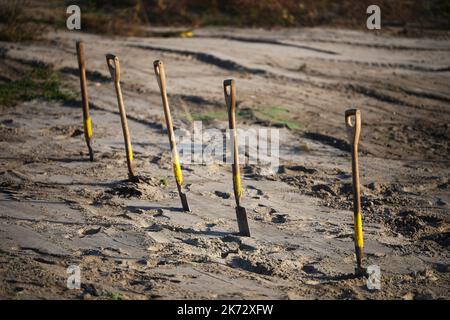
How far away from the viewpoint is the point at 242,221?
17.6ft

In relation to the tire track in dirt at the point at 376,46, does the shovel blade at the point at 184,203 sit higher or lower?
lower

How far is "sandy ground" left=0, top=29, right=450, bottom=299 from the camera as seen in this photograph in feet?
15.1

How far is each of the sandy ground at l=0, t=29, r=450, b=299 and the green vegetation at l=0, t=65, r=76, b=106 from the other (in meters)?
0.24

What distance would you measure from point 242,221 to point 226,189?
111 centimetres

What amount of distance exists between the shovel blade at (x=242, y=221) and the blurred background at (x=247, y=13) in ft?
29.5

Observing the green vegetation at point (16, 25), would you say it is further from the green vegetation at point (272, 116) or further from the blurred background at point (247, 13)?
the green vegetation at point (272, 116)

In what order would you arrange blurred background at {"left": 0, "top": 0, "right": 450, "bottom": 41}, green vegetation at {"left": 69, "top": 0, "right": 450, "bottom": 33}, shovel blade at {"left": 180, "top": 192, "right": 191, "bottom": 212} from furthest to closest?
green vegetation at {"left": 69, "top": 0, "right": 450, "bottom": 33} → blurred background at {"left": 0, "top": 0, "right": 450, "bottom": 41} → shovel blade at {"left": 180, "top": 192, "right": 191, "bottom": 212}

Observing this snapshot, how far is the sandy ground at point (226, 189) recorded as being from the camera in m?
4.59

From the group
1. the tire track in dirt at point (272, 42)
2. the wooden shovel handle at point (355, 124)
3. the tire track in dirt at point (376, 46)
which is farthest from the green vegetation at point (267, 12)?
the wooden shovel handle at point (355, 124)

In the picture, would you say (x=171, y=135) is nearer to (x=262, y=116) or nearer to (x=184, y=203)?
(x=184, y=203)

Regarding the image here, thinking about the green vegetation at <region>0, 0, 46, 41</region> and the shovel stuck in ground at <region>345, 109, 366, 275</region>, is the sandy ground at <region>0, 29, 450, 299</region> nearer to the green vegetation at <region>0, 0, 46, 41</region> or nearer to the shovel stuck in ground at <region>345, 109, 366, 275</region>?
the shovel stuck in ground at <region>345, 109, 366, 275</region>

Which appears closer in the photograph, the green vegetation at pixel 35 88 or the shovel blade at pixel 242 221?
the shovel blade at pixel 242 221

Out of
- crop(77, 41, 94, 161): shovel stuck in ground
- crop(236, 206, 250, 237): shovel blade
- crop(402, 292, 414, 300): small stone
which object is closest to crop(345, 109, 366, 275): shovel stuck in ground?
crop(402, 292, 414, 300): small stone

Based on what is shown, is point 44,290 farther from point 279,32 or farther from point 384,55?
point 279,32
